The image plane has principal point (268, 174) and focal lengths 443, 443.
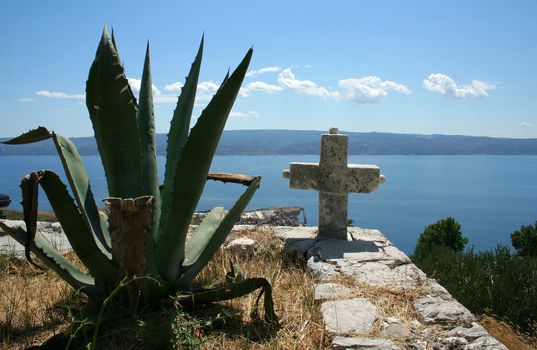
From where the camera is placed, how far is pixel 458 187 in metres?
68.5

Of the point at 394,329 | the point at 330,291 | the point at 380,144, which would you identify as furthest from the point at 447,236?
the point at 380,144

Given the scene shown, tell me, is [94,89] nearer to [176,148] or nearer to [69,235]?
[176,148]

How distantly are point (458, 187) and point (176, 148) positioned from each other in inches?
2863

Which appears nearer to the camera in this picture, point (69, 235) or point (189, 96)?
point (69, 235)

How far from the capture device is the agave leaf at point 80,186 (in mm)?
1988

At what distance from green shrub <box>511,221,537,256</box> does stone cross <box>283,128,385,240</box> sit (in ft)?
14.6

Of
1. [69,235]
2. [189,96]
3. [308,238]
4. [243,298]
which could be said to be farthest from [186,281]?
[308,238]

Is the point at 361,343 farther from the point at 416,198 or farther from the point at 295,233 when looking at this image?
the point at 416,198

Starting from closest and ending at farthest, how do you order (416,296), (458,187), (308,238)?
(416,296) < (308,238) < (458,187)

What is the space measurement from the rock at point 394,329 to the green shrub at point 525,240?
19.7ft

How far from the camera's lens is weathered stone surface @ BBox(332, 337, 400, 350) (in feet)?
6.06

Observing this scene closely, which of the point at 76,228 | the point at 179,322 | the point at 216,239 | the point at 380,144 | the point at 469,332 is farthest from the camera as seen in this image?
the point at 380,144

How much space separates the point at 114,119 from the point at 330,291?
5.11 feet

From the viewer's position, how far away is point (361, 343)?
188cm
